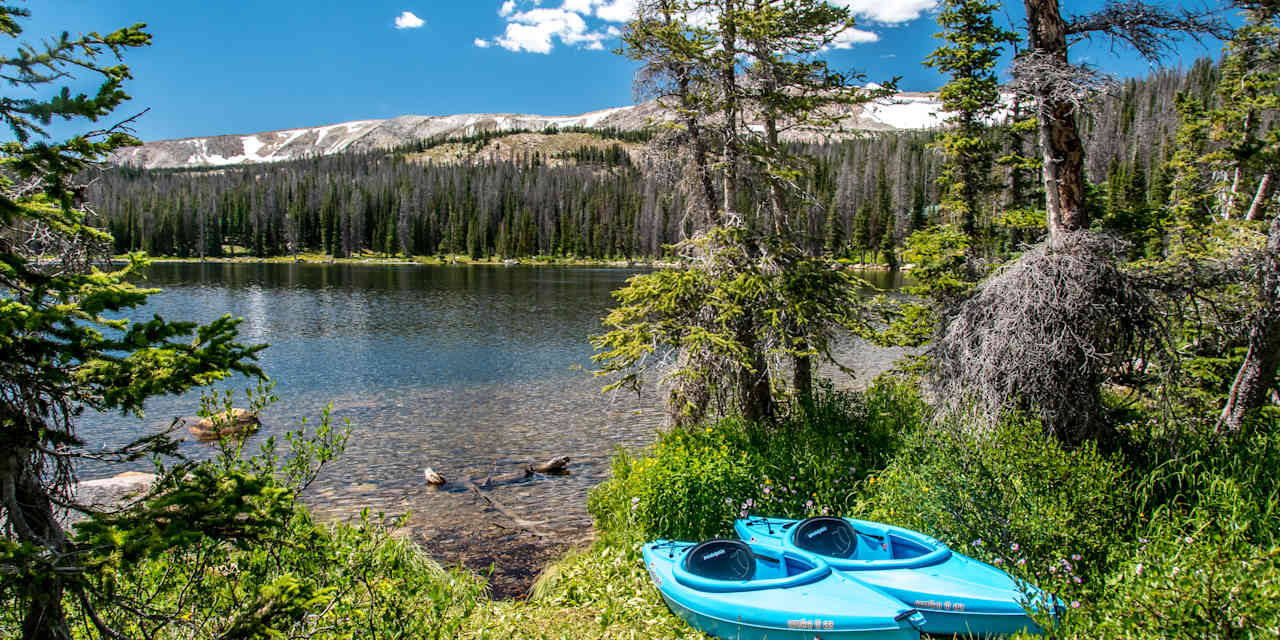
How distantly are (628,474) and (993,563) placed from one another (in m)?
5.03

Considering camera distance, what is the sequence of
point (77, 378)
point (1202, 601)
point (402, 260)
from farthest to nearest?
point (402, 260) < point (1202, 601) < point (77, 378)

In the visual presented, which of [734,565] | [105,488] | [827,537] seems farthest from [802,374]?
[105,488]

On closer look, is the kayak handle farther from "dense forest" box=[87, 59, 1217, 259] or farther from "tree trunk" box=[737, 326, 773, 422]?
"dense forest" box=[87, 59, 1217, 259]

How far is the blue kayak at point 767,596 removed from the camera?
588cm

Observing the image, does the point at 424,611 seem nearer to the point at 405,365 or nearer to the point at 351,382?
the point at 351,382

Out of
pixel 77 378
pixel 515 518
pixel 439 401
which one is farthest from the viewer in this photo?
pixel 439 401

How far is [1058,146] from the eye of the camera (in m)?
7.52

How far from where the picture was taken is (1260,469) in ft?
22.4

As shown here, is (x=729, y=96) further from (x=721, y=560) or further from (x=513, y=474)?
(x=513, y=474)

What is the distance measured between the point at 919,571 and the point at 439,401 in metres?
16.4

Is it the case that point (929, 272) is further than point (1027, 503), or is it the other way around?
point (929, 272)

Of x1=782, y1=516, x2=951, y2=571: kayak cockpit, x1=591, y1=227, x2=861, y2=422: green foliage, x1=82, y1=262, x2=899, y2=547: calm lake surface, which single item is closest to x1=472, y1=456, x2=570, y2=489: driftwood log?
x1=82, y1=262, x2=899, y2=547: calm lake surface

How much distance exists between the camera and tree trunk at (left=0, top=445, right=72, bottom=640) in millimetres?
2510

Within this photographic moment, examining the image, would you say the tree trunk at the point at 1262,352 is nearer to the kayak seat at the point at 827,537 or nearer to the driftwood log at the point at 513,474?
the kayak seat at the point at 827,537
